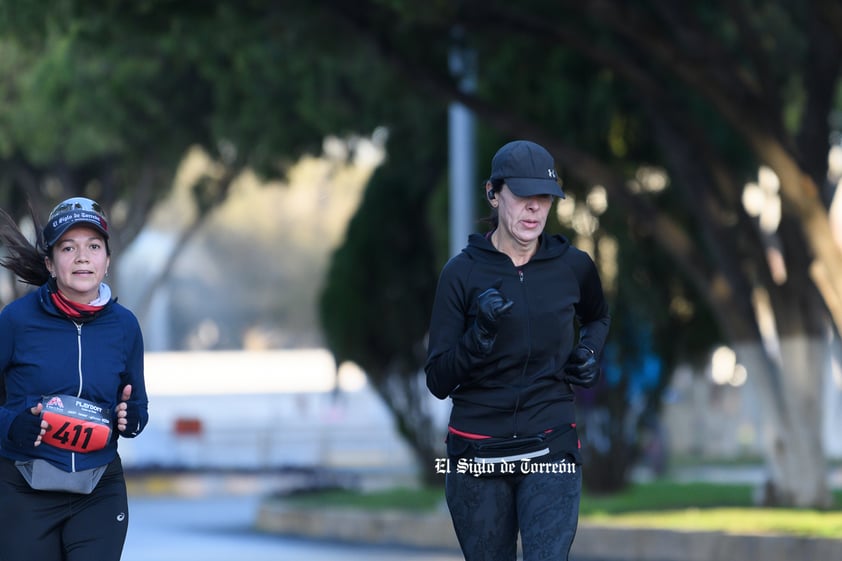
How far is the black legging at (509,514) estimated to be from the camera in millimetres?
5375

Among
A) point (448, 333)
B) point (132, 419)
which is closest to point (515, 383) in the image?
point (448, 333)

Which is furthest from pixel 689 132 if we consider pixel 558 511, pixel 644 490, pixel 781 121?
pixel 558 511

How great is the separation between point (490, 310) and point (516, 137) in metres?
A: 10.9

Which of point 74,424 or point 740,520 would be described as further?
point 740,520

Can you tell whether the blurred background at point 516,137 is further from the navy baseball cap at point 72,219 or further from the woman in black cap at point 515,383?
the woman in black cap at point 515,383

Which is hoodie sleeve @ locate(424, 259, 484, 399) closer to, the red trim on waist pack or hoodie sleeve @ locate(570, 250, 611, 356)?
the red trim on waist pack

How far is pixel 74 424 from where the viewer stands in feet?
17.5

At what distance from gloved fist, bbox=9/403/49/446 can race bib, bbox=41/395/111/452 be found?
0.02m

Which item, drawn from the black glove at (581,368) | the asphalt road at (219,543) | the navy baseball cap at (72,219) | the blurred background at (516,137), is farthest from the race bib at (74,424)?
the asphalt road at (219,543)

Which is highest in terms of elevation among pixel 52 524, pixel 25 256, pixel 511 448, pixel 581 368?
pixel 25 256

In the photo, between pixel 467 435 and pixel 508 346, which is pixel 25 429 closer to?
pixel 467 435

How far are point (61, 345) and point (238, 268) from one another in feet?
264

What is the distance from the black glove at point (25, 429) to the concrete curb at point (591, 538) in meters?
7.79

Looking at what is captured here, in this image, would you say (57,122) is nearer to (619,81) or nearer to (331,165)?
(331,165)
